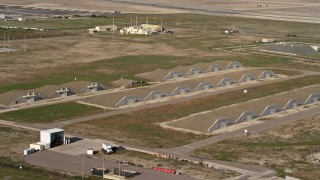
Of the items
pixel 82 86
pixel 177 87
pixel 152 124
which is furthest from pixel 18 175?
pixel 177 87

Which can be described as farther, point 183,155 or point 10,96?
point 10,96

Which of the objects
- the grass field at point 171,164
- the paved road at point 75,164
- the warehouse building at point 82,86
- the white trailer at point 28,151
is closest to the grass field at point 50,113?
the warehouse building at point 82,86

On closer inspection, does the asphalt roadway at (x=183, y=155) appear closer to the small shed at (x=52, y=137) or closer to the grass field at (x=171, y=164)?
the grass field at (x=171, y=164)

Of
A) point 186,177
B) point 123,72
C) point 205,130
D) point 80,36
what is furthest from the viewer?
point 80,36

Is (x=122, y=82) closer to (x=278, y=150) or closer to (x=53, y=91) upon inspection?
(x=53, y=91)

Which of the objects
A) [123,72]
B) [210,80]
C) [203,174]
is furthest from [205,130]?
[123,72]

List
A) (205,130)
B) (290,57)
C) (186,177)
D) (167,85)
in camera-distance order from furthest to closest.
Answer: (290,57), (167,85), (205,130), (186,177)

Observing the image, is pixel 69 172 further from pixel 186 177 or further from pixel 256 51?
pixel 256 51
